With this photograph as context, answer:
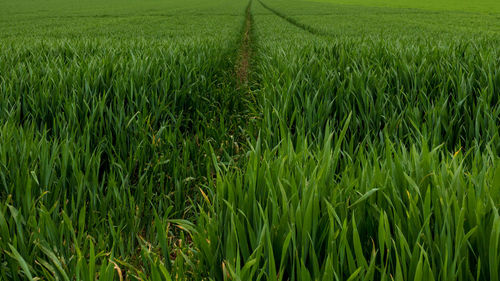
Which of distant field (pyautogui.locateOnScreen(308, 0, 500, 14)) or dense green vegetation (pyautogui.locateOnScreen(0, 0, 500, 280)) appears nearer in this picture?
dense green vegetation (pyautogui.locateOnScreen(0, 0, 500, 280))

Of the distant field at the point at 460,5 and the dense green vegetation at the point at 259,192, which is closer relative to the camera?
the dense green vegetation at the point at 259,192

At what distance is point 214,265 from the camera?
35.8 inches

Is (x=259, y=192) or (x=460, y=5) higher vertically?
(x=460, y=5)

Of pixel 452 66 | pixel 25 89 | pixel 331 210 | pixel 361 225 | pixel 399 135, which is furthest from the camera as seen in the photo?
pixel 452 66

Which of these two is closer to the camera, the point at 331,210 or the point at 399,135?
the point at 331,210

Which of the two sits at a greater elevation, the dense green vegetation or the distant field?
the distant field

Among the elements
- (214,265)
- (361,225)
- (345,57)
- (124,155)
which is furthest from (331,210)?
(345,57)

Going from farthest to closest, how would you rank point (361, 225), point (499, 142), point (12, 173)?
point (499, 142), point (12, 173), point (361, 225)

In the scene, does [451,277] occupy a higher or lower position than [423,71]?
lower

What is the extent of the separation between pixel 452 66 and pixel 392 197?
225 cm

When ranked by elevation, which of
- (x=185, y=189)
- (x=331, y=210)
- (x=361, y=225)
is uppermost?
(x=331, y=210)

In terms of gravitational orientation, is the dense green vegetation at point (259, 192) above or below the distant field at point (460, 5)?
below

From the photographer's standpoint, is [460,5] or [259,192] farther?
[460,5]

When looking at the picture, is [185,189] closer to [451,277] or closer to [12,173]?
[12,173]
